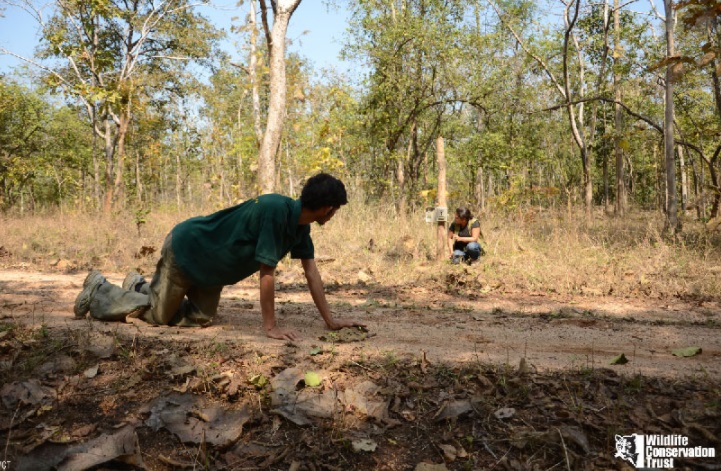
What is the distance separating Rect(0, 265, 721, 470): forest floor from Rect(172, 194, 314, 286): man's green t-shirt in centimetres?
49

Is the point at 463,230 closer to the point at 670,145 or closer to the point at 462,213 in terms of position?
the point at 462,213

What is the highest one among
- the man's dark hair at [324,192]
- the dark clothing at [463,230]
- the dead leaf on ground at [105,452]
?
the man's dark hair at [324,192]

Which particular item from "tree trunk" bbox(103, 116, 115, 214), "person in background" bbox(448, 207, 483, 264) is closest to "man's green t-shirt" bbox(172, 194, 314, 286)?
"person in background" bbox(448, 207, 483, 264)

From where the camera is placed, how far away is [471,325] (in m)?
4.15

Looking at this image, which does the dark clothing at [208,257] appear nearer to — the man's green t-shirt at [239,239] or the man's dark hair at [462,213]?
the man's green t-shirt at [239,239]

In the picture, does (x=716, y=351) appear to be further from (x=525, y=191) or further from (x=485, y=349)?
(x=525, y=191)

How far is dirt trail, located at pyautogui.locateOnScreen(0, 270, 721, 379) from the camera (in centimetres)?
306

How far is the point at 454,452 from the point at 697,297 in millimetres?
4470

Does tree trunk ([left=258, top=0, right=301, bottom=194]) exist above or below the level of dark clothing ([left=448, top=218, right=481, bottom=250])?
above

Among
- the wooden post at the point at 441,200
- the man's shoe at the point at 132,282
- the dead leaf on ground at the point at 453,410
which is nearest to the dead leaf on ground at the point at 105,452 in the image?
the dead leaf on ground at the point at 453,410

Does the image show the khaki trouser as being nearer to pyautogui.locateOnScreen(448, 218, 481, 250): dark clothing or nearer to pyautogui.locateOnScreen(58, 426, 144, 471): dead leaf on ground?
pyautogui.locateOnScreen(58, 426, 144, 471): dead leaf on ground

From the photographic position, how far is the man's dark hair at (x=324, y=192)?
316cm

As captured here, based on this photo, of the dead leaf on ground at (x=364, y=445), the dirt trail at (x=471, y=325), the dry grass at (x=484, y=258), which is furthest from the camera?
the dry grass at (x=484, y=258)

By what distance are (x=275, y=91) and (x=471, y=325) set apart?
4.94m
